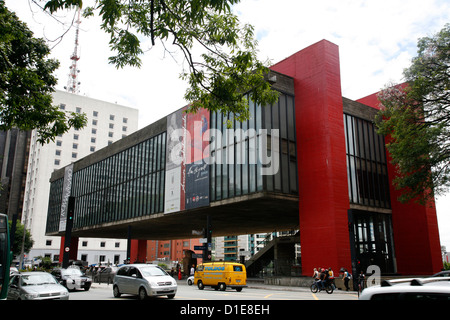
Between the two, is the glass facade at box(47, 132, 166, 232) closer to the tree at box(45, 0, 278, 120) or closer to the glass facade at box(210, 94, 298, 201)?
the glass facade at box(210, 94, 298, 201)

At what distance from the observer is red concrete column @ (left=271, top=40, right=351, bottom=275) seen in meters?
27.1

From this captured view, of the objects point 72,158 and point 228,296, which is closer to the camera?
point 228,296

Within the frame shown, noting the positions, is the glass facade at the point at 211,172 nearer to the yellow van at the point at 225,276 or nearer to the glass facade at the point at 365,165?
the glass facade at the point at 365,165

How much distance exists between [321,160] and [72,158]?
7681 centimetres

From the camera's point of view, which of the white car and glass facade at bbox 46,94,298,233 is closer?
→ the white car

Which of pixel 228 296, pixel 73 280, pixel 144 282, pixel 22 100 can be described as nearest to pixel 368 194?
pixel 228 296

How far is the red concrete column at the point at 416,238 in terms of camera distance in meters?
32.6

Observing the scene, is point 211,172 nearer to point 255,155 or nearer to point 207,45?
point 255,155

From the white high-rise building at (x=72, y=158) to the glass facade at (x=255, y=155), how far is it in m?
62.9

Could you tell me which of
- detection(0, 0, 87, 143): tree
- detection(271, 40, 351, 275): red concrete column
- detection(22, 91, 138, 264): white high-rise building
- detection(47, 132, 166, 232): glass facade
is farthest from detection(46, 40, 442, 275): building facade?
detection(22, 91, 138, 264): white high-rise building

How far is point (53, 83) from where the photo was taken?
57.6 ft

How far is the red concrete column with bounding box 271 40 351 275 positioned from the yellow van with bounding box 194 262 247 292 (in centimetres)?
744

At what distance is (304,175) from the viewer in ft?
97.7

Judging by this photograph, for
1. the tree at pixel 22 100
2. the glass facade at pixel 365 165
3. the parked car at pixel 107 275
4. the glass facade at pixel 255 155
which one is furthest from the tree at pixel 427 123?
the parked car at pixel 107 275
